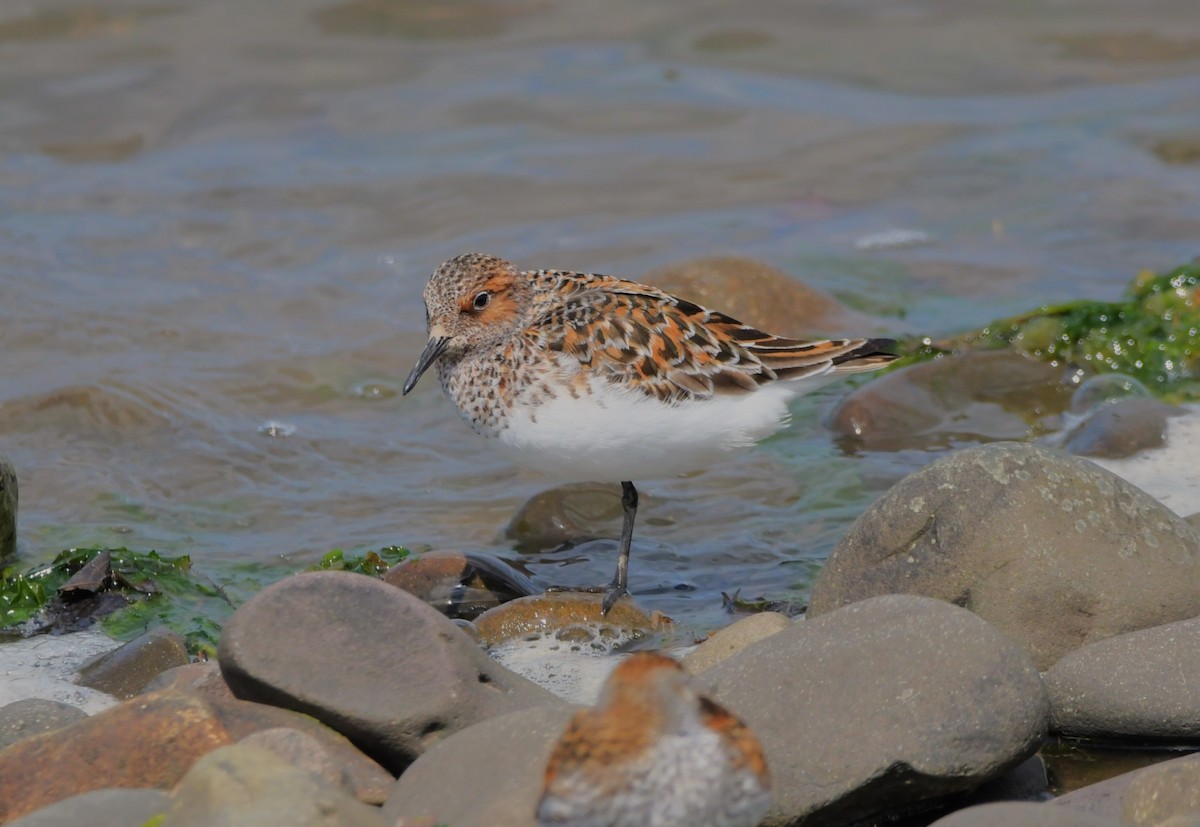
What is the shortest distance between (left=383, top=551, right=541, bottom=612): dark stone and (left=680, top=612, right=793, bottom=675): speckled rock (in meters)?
1.34

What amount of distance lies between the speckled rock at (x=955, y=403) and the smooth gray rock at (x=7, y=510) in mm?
4614

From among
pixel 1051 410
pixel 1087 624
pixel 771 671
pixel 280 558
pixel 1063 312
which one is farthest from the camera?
pixel 1063 312

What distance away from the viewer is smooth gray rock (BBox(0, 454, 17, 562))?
22.9ft

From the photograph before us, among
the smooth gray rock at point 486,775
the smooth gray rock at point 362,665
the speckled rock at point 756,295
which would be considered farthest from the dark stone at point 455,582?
the speckled rock at point 756,295

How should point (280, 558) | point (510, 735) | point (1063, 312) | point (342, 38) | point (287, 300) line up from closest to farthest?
point (510, 735) < point (280, 558) < point (1063, 312) < point (287, 300) < point (342, 38)

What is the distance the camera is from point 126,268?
1130 cm

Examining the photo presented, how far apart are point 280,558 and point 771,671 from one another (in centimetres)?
367

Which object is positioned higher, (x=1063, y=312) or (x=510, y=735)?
(x=510, y=735)

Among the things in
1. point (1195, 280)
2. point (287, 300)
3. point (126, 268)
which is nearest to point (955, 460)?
point (1195, 280)

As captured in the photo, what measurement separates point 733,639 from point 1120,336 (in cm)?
498

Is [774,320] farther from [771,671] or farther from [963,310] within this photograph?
[771,671]

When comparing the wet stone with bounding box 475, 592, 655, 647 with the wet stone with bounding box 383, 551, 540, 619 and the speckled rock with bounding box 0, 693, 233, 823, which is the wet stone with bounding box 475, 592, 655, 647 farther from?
the speckled rock with bounding box 0, 693, 233, 823

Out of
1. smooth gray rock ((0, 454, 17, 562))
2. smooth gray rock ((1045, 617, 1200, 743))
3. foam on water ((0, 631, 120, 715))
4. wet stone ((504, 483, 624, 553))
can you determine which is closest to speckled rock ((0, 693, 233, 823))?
foam on water ((0, 631, 120, 715))

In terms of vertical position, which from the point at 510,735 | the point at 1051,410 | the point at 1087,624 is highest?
the point at 510,735
